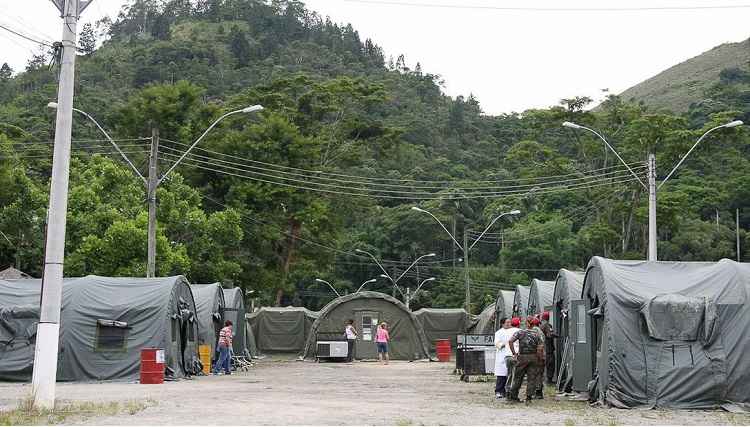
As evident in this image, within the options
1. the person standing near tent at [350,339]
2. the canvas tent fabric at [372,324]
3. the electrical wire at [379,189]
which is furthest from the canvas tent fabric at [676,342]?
the electrical wire at [379,189]

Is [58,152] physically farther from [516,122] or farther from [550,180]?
[516,122]

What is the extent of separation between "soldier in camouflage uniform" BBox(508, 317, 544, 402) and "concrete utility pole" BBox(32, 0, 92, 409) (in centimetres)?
825

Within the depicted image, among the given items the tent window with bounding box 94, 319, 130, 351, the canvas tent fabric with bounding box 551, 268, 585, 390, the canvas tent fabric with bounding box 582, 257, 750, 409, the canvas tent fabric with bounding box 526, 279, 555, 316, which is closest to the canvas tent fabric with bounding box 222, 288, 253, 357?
the tent window with bounding box 94, 319, 130, 351

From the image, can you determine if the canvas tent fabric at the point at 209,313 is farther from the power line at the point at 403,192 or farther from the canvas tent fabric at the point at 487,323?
the power line at the point at 403,192

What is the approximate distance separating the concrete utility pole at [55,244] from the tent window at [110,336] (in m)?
9.94

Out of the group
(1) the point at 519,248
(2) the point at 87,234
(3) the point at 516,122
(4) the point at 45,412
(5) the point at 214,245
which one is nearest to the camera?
(4) the point at 45,412

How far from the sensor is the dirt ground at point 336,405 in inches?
558

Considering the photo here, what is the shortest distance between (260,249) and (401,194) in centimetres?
2991

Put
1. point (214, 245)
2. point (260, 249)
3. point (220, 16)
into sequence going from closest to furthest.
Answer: point (214, 245)
point (260, 249)
point (220, 16)

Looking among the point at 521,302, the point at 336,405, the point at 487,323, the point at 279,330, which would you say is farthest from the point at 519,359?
the point at 279,330

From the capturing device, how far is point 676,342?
1791 centimetres

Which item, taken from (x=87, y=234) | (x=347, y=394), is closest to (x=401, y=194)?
(x=87, y=234)

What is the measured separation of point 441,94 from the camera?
120750 millimetres

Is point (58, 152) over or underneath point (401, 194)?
underneath
